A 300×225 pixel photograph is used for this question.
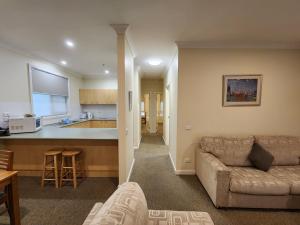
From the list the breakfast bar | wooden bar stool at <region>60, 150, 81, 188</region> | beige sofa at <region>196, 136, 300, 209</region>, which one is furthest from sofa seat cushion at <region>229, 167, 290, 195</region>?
wooden bar stool at <region>60, 150, 81, 188</region>

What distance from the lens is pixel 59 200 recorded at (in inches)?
99.7

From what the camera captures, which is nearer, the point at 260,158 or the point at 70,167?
the point at 260,158

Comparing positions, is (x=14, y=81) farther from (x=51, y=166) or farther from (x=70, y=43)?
(x=51, y=166)

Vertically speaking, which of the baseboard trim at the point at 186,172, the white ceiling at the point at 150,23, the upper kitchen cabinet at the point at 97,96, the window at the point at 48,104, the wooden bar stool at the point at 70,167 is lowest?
the baseboard trim at the point at 186,172

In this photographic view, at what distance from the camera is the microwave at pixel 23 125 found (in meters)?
3.19

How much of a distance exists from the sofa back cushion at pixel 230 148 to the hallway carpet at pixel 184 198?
2.26 ft

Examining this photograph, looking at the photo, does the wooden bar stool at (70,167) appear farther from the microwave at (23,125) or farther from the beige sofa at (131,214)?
the beige sofa at (131,214)

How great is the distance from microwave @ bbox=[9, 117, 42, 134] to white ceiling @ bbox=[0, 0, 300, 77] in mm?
1518

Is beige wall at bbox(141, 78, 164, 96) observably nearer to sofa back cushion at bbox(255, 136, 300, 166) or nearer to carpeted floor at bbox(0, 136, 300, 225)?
carpeted floor at bbox(0, 136, 300, 225)

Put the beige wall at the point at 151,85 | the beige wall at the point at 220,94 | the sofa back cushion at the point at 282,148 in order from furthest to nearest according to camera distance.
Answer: the beige wall at the point at 151,85, the beige wall at the point at 220,94, the sofa back cushion at the point at 282,148

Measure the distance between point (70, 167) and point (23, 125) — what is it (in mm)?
1376

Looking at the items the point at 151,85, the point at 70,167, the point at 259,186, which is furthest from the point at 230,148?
the point at 151,85

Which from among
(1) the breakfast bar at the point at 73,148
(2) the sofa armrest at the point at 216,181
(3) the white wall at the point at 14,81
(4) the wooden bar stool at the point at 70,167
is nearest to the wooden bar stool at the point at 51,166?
(4) the wooden bar stool at the point at 70,167

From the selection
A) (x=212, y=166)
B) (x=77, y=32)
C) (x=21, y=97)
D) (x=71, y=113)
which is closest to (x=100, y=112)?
(x=71, y=113)
